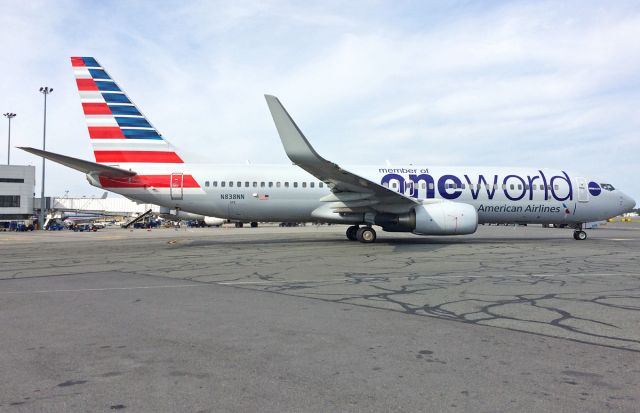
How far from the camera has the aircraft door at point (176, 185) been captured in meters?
18.2

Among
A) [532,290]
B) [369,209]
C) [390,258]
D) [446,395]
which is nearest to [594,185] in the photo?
[369,209]

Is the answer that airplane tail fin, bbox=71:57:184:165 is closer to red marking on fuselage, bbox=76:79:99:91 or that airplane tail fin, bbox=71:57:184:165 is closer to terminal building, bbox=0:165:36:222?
red marking on fuselage, bbox=76:79:99:91

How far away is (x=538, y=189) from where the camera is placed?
1962 cm

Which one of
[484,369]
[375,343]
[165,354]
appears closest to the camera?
[484,369]

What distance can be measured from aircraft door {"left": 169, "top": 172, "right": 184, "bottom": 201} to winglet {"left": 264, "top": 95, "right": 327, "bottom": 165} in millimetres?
5922

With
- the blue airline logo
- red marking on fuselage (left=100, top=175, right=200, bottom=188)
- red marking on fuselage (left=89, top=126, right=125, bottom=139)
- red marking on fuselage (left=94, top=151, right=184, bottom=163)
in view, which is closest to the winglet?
the blue airline logo

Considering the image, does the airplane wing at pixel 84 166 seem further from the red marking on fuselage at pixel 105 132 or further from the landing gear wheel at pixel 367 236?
the landing gear wheel at pixel 367 236

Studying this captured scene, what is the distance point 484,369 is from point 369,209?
45.7 feet

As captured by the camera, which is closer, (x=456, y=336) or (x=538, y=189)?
(x=456, y=336)

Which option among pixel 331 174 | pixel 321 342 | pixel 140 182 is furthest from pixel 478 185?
pixel 321 342

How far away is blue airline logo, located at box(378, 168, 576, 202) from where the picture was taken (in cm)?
1920

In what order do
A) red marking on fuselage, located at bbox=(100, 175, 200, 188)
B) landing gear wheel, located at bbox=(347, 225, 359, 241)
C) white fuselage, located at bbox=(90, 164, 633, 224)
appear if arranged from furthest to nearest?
landing gear wheel, located at bbox=(347, 225, 359, 241) < white fuselage, located at bbox=(90, 164, 633, 224) < red marking on fuselage, located at bbox=(100, 175, 200, 188)

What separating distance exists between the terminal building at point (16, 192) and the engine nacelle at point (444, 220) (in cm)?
7230

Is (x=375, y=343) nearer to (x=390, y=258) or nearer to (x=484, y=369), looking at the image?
(x=484, y=369)
